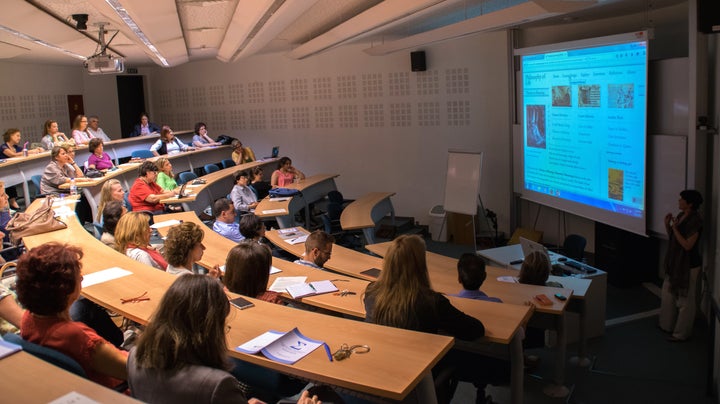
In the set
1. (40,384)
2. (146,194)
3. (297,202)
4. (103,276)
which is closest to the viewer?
(40,384)

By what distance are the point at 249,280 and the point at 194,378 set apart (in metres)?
1.43

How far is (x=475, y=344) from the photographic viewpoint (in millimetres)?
3996

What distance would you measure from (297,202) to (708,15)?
19.2 ft

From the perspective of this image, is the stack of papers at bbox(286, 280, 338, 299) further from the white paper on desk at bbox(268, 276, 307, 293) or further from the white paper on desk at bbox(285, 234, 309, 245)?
the white paper on desk at bbox(285, 234, 309, 245)

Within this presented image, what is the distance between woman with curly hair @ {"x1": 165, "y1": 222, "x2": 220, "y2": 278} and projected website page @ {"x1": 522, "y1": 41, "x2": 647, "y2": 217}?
4786 mm

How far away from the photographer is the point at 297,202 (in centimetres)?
930

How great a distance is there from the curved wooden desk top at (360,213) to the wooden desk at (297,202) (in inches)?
30.3

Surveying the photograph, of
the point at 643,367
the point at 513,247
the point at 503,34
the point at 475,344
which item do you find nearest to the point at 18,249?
the point at 475,344

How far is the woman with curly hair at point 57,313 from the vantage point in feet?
9.03

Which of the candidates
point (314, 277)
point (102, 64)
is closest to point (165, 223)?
point (102, 64)

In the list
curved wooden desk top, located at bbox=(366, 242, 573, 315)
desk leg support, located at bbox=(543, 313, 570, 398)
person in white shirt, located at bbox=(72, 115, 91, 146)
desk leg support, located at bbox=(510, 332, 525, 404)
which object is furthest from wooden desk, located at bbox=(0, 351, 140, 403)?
person in white shirt, located at bbox=(72, 115, 91, 146)

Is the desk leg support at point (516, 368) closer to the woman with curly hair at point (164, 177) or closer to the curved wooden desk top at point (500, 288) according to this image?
the curved wooden desk top at point (500, 288)

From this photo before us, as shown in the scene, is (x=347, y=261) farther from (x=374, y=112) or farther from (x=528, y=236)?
(x=374, y=112)

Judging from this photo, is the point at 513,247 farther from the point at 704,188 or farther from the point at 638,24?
the point at 638,24
